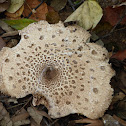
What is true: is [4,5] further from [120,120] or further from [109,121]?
[120,120]

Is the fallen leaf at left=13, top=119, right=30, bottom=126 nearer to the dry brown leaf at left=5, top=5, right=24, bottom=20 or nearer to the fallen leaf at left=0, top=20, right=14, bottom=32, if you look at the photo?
the fallen leaf at left=0, top=20, right=14, bottom=32

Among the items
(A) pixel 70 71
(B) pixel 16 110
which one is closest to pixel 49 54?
(A) pixel 70 71


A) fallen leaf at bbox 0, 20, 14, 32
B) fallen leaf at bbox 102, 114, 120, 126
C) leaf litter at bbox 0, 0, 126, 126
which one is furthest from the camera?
fallen leaf at bbox 0, 20, 14, 32

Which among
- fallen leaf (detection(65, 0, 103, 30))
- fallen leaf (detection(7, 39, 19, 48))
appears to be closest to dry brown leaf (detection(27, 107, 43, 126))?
fallen leaf (detection(7, 39, 19, 48))

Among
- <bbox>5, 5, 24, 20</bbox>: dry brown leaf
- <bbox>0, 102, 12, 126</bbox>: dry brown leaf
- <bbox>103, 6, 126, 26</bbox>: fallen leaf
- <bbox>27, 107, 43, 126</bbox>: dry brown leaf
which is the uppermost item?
<bbox>5, 5, 24, 20</bbox>: dry brown leaf

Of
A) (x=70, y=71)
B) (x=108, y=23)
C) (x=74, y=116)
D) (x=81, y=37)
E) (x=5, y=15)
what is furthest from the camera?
(x=5, y=15)

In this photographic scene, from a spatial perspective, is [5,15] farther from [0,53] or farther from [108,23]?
[108,23]
